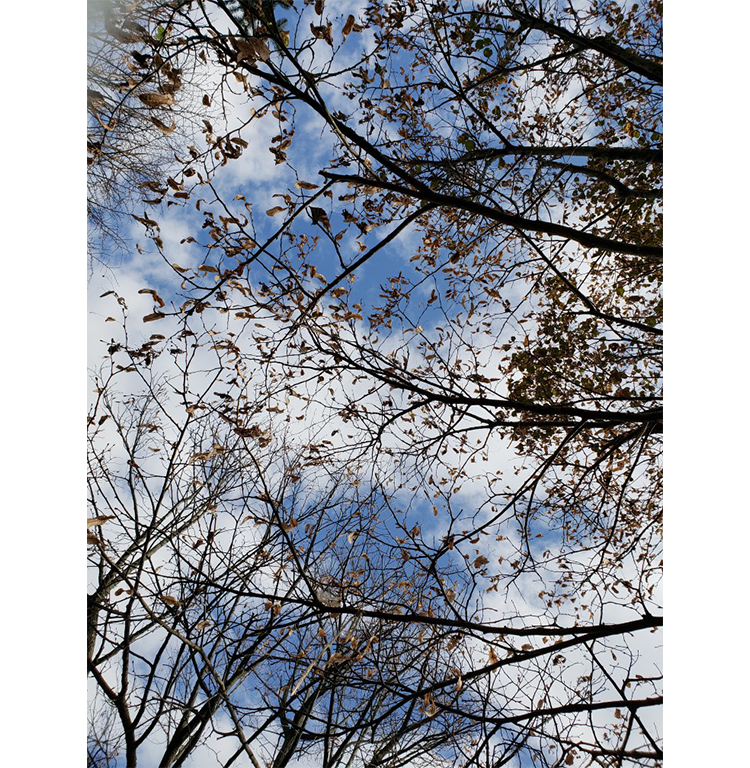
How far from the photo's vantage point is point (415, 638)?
642 centimetres

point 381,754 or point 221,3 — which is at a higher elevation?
point 221,3

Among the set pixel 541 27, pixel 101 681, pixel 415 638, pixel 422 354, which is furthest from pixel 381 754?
pixel 541 27

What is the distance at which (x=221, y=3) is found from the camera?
124 inches

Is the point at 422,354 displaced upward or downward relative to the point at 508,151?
downward
